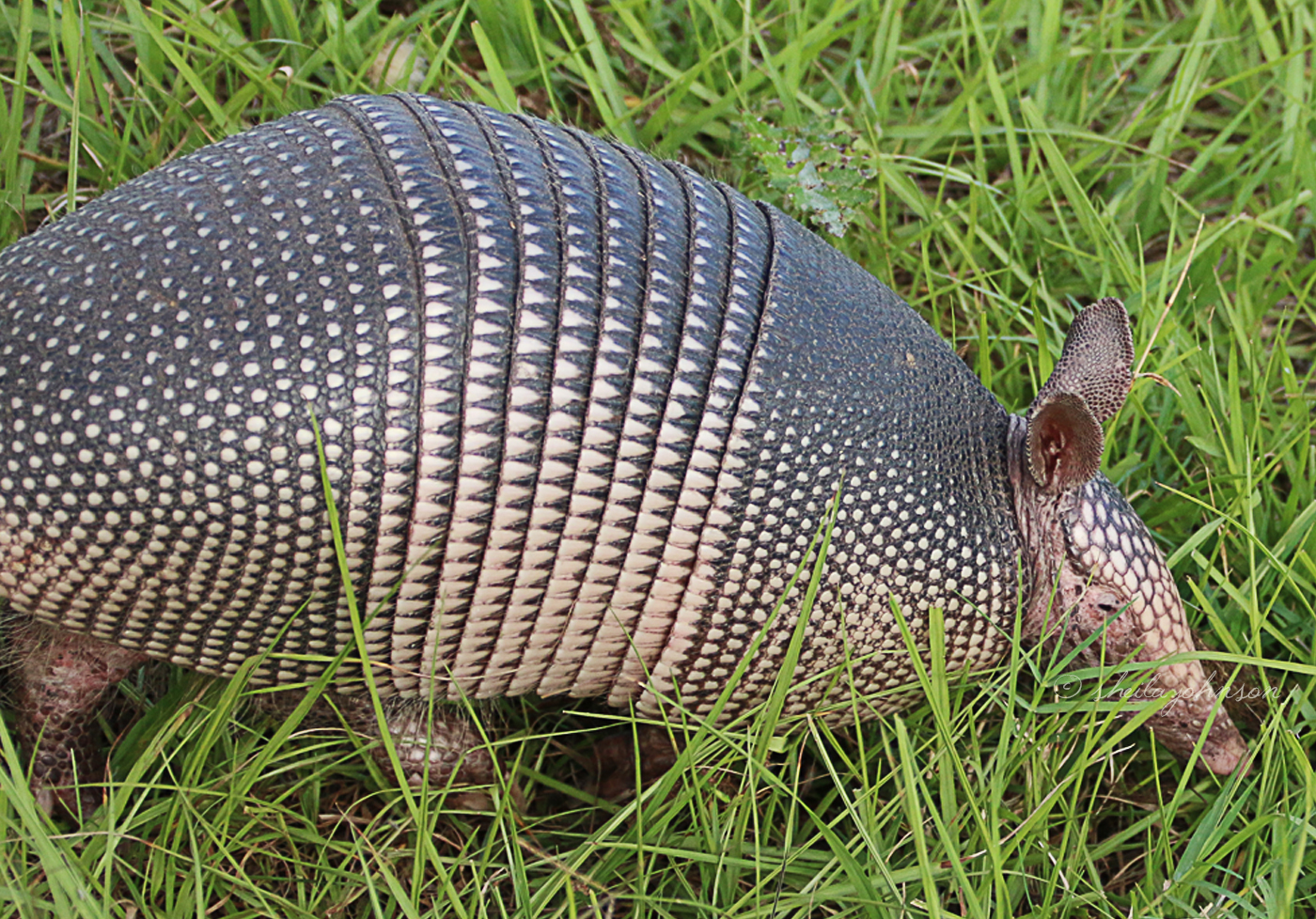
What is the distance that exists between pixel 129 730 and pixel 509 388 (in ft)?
4.94

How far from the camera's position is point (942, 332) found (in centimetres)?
425

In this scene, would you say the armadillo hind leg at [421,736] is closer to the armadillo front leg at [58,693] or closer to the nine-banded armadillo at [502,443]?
the nine-banded armadillo at [502,443]

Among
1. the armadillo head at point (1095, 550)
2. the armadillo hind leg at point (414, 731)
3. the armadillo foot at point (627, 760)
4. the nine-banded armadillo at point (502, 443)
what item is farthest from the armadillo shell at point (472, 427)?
the armadillo foot at point (627, 760)

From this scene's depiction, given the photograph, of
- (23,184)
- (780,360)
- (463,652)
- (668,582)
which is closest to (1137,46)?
(780,360)

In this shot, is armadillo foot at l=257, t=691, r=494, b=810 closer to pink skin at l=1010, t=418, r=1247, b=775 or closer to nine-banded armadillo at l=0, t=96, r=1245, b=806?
nine-banded armadillo at l=0, t=96, r=1245, b=806

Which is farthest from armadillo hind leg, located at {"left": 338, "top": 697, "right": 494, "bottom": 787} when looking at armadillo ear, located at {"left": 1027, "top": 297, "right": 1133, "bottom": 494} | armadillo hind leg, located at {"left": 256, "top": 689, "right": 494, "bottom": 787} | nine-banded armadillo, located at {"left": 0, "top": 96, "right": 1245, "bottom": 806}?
armadillo ear, located at {"left": 1027, "top": 297, "right": 1133, "bottom": 494}

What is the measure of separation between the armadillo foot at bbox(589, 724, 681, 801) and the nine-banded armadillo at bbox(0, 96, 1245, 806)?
0.33 meters

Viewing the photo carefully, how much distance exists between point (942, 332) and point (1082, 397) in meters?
1.42

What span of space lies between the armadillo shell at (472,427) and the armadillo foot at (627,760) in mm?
418

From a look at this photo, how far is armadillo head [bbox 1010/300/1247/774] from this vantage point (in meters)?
2.97

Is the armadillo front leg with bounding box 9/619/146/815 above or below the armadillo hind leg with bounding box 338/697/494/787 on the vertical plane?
above

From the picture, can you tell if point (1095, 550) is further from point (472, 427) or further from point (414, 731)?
point (414, 731)

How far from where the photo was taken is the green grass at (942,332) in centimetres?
294

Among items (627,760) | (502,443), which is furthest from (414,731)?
(502,443)
